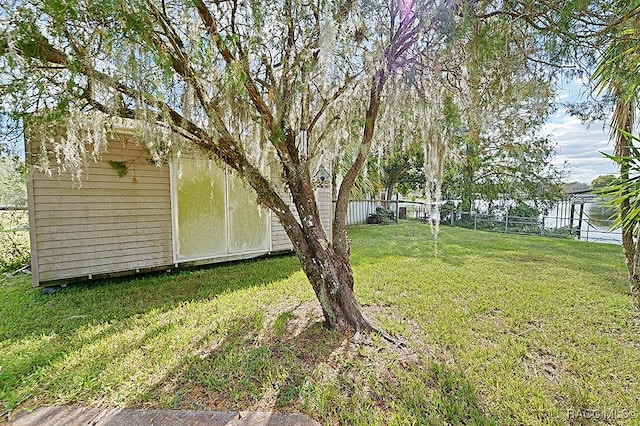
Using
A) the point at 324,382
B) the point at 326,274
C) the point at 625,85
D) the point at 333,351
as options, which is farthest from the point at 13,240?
the point at 625,85

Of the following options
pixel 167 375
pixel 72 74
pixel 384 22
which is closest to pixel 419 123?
pixel 384 22

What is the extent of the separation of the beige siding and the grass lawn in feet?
1.08

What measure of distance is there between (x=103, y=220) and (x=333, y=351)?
373 cm

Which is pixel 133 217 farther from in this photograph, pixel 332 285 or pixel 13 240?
pixel 332 285

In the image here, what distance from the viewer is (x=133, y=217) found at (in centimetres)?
436

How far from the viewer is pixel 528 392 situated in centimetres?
193

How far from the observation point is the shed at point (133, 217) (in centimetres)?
369

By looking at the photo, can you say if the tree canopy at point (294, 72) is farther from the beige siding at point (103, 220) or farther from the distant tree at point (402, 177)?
the distant tree at point (402, 177)

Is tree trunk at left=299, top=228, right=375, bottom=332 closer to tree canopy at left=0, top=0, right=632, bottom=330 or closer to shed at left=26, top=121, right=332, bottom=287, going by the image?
tree canopy at left=0, top=0, right=632, bottom=330

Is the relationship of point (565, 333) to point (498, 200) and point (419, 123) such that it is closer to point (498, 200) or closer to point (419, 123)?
point (419, 123)

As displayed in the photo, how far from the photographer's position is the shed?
3.69 metres

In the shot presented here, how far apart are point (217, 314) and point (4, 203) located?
4.36 meters

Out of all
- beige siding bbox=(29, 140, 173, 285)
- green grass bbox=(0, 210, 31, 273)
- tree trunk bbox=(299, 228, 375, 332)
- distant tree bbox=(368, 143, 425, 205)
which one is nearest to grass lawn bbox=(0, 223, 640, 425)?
tree trunk bbox=(299, 228, 375, 332)

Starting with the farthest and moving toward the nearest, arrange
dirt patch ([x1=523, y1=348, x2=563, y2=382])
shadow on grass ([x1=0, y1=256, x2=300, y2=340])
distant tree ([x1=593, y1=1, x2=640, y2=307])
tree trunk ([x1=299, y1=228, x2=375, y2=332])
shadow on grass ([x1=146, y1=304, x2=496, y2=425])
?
shadow on grass ([x1=0, y1=256, x2=300, y2=340]) < tree trunk ([x1=299, y1=228, x2=375, y2=332]) < dirt patch ([x1=523, y1=348, x2=563, y2=382]) < distant tree ([x1=593, y1=1, x2=640, y2=307]) < shadow on grass ([x1=146, y1=304, x2=496, y2=425])
